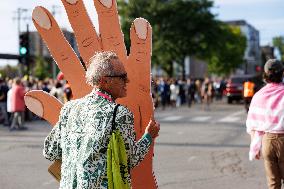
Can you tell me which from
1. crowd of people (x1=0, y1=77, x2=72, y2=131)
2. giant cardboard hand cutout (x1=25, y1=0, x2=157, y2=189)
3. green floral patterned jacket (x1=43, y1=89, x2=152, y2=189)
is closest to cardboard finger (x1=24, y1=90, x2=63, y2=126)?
giant cardboard hand cutout (x1=25, y1=0, x2=157, y2=189)

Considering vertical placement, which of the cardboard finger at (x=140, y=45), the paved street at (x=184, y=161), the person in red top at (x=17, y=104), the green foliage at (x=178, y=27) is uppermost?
the green foliage at (x=178, y=27)

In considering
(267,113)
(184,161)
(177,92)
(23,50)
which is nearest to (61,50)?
(267,113)

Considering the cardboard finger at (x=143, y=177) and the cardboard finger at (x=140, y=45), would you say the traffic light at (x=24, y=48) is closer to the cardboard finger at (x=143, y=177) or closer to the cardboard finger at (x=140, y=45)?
the cardboard finger at (x=140, y=45)

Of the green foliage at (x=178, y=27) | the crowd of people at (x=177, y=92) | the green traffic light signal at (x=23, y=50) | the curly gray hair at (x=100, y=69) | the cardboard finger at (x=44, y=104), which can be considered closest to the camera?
the curly gray hair at (x=100, y=69)

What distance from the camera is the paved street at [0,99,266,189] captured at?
27.9 ft

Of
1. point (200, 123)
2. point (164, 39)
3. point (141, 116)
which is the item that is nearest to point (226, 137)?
point (200, 123)

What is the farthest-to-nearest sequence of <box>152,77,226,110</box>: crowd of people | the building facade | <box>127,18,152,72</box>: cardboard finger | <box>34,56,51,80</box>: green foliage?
the building facade, <box>34,56,51,80</box>: green foliage, <box>152,77,226,110</box>: crowd of people, <box>127,18,152,72</box>: cardboard finger

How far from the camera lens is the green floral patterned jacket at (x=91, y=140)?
323cm

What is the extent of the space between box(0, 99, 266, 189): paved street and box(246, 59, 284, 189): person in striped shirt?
2803 mm

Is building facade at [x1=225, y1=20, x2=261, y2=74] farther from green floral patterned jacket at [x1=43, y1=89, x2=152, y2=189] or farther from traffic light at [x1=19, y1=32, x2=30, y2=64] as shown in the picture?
green floral patterned jacket at [x1=43, y1=89, x2=152, y2=189]

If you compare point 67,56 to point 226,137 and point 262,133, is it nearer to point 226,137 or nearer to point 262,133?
point 262,133

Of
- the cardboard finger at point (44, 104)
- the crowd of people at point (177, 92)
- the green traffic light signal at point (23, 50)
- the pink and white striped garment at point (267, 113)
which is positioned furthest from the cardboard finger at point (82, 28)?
the crowd of people at point (177, 92)

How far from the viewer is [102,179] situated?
323cm

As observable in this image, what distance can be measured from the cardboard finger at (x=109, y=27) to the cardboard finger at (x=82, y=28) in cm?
8
